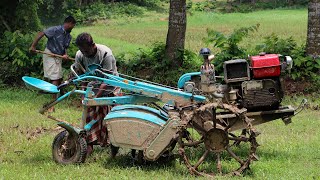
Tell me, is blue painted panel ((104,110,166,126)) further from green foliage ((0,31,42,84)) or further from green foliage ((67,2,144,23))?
green foliage ((67,2,144,23))

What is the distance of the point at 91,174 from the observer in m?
6.17

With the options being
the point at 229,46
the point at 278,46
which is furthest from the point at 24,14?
the point at 278,46

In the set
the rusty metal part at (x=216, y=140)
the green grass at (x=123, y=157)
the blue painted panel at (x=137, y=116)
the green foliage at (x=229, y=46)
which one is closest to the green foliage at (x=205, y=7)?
the green foliage at (x=229, y=46)

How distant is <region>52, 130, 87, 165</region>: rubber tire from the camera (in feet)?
21.6

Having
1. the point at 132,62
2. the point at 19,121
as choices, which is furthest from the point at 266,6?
the point at 19,121

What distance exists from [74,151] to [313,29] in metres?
6.62

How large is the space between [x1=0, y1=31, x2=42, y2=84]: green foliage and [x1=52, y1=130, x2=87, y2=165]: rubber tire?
20.6 feet

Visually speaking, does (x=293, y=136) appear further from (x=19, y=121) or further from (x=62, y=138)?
(x=19, y=121)

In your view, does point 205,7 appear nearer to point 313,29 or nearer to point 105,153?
point 313,29

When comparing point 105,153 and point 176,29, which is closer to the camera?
point 105,153

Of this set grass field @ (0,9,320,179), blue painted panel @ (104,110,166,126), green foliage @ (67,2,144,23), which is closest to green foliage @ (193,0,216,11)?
green foliage @ (67,2,144,23)

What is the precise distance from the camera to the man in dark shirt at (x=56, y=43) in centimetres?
1003

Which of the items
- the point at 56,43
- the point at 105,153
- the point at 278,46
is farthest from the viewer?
the point at 278,46

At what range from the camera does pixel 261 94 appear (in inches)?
259
